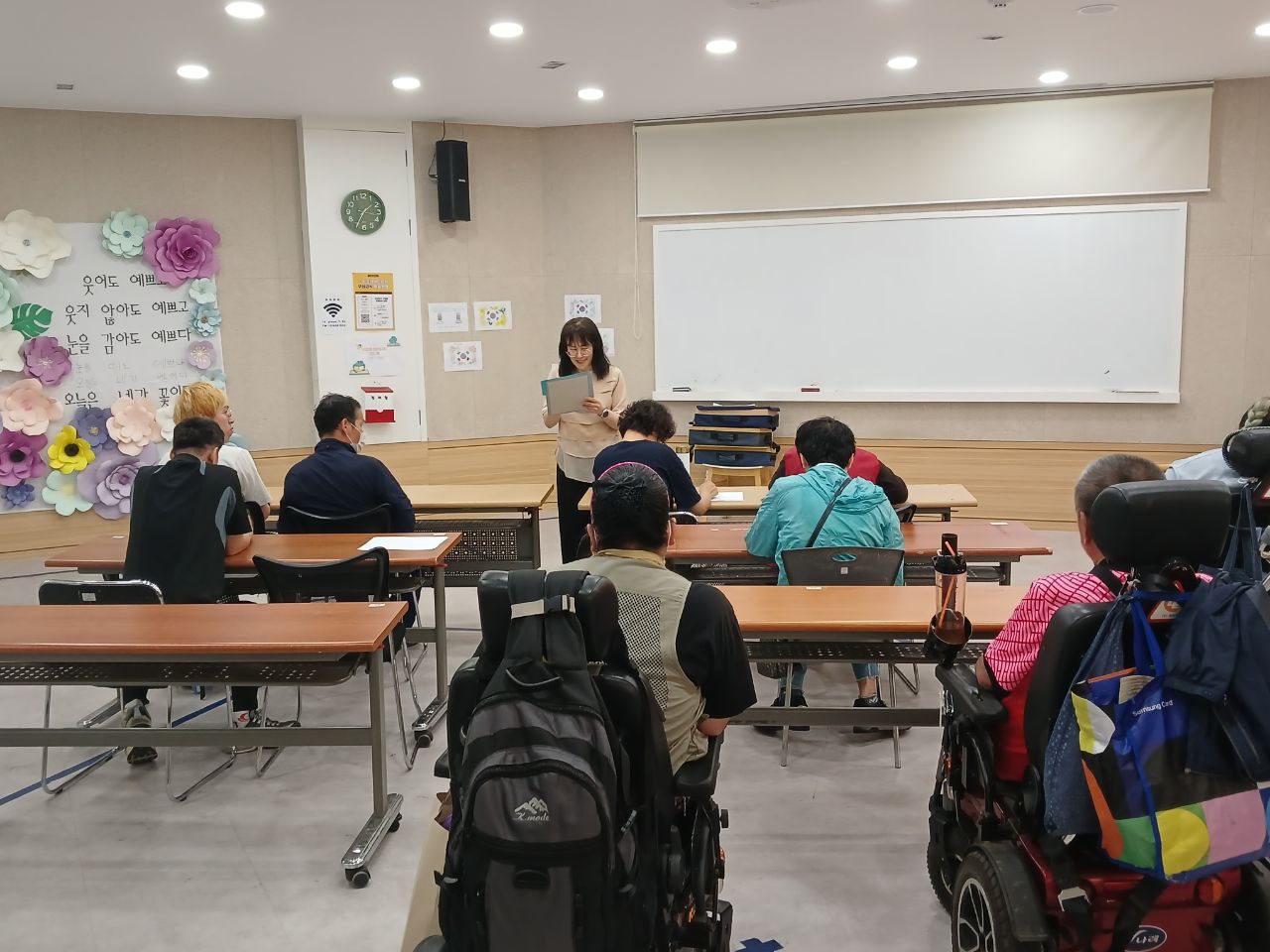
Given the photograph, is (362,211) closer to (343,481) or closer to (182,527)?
(343,481)

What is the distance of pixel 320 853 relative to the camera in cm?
303

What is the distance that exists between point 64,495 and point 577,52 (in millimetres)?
4610

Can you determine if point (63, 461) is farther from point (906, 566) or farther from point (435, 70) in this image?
point (906, 566)

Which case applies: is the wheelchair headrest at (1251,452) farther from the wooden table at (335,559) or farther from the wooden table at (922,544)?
the wooden table at (335,559)

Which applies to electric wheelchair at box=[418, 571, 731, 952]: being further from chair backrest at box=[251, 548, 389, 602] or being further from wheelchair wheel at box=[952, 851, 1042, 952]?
chair backrest at box=[251, 548, 389, 602]

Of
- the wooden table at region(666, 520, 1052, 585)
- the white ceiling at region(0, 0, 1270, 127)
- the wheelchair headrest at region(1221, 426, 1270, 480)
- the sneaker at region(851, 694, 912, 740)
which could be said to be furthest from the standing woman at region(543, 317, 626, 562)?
the wheelchair headrest at region(1221, 426, 1270, 480)

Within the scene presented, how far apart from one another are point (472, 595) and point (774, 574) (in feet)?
7.61

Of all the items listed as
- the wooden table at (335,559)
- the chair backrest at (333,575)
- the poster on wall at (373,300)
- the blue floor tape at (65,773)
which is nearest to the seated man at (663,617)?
the chair backrest at (333,575)

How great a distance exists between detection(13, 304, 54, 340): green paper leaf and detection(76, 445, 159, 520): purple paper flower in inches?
35.7

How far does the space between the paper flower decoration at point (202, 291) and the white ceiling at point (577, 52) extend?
1156 millimetres

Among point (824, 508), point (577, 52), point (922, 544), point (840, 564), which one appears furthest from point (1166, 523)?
point (577, 52)

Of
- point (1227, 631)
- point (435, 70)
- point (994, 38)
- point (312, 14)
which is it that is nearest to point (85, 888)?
point (1227, 631)

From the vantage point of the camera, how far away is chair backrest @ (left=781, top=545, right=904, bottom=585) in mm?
3426

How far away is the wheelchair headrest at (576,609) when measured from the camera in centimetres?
163
